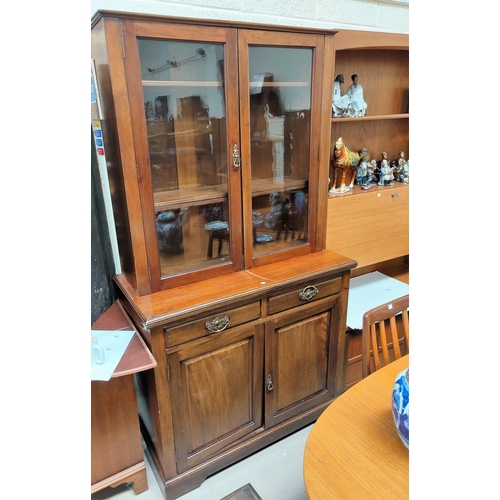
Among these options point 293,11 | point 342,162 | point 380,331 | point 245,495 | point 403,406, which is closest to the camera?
point 403,406

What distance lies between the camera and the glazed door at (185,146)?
1.21 m

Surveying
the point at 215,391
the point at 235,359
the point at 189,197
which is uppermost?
the point at 189,197

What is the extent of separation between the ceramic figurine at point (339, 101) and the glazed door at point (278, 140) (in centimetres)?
35

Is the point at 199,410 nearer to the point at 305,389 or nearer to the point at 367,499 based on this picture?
the point at 305,389

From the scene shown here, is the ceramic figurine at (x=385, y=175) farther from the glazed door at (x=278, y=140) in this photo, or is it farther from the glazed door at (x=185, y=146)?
the glazed door at (x=185, y=146)

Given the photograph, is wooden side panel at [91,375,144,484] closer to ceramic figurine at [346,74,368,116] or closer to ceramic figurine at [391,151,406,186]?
ceramic figurine at [346,74,368,116]

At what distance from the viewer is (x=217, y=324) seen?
1.38m

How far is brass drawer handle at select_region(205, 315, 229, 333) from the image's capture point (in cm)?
137

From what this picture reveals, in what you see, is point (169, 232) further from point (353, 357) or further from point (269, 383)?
point (353, 357)

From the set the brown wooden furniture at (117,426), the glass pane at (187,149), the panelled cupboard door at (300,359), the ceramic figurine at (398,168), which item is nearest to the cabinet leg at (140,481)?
the brown wooden furniture at (117,426)

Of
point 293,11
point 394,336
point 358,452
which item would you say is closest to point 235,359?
point 394,336

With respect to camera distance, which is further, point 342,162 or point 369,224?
point 369,224

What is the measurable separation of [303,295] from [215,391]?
0.53m
